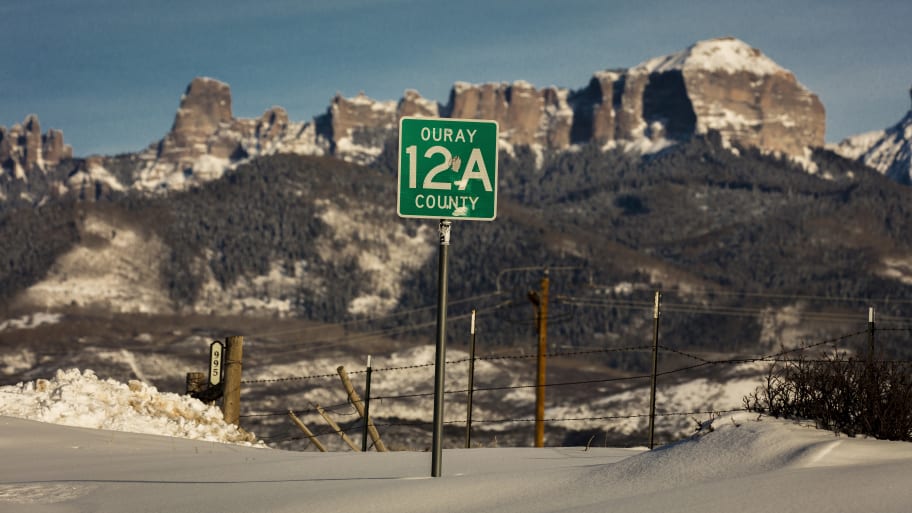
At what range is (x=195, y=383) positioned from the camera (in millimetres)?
28172

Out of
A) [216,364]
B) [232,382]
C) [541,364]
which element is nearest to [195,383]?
[216,364]

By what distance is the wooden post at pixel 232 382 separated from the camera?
2581 cm

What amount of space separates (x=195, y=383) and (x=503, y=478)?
55.5 feet

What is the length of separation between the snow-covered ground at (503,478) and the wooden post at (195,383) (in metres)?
8.97

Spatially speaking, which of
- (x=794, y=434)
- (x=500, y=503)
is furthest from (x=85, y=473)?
(x=794, y=434)

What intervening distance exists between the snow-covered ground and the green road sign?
9.41 feet

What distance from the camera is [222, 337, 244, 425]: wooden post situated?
25.8 meters

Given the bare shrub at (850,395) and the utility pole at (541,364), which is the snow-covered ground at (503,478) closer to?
the bare shrub at (850,395)

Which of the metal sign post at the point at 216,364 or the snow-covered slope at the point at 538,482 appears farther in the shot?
the metal sign post at the point at 216,364

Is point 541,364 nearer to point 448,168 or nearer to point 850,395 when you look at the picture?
point 850,395

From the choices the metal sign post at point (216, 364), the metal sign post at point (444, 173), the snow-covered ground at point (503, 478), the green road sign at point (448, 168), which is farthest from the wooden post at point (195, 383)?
the green road sign at point (448, 168)

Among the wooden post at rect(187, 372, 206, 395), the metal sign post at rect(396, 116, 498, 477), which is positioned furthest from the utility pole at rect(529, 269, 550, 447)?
the metal sign post at rect(396, 116, 498, 477)

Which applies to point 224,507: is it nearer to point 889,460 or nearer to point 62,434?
point 889,460

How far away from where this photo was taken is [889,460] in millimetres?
11852
